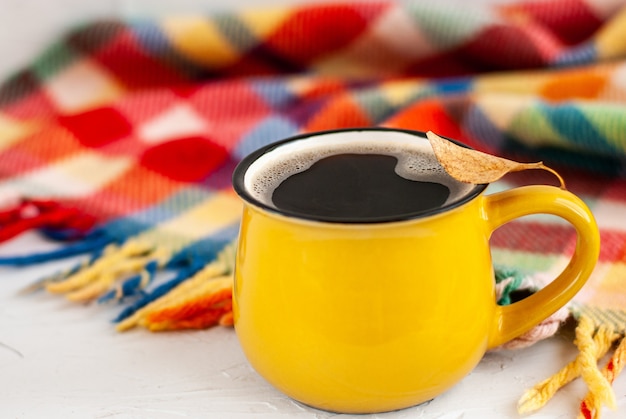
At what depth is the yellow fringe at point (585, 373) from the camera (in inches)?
18.6

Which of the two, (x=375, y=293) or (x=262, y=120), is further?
(x=262, y=120)

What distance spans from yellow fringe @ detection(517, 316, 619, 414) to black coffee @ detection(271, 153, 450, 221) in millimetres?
136

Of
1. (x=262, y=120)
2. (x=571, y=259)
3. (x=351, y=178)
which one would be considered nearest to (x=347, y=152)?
(x=351, y=178)

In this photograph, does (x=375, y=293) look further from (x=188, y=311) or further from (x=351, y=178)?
(x=188, y=311)

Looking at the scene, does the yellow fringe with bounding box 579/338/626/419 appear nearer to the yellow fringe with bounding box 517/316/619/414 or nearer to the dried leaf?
the yellow fringe with bounding box 517/316/619/414

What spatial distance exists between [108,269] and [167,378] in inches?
6.9

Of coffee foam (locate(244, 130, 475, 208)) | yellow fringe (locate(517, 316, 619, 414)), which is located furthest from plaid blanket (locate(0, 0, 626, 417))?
coffee foam (locate(244, 130, 475, 208))

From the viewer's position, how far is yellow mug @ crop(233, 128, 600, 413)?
1.37 feet

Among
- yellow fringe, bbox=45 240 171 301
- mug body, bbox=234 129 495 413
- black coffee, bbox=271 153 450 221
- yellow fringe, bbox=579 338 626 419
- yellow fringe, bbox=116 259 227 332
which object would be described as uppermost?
black coffee, bbox=271 153 450 221

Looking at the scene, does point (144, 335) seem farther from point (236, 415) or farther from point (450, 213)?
point (450, 213)

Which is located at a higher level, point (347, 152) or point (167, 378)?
point (347, 152)

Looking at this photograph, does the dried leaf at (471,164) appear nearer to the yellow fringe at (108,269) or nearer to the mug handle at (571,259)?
the mug handle at (571,259)

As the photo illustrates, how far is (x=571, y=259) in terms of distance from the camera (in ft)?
1.56

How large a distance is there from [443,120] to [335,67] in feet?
0.90
